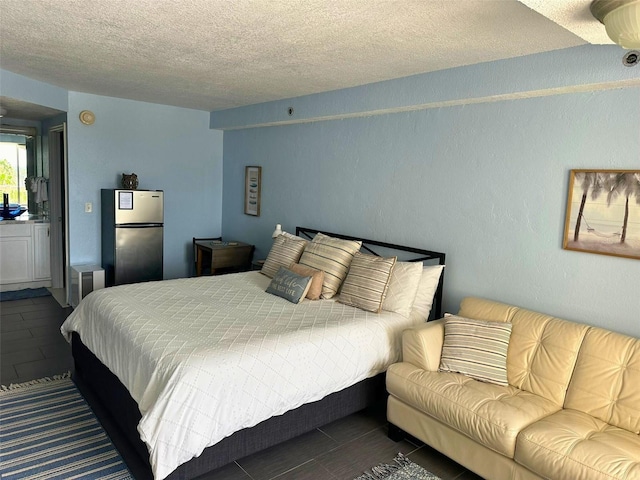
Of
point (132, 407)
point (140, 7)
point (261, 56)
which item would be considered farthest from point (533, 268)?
point (140, 7)

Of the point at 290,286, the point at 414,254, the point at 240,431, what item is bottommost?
the point at 240,431

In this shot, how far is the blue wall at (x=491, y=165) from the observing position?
2.63 m

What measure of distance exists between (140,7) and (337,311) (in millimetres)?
2276

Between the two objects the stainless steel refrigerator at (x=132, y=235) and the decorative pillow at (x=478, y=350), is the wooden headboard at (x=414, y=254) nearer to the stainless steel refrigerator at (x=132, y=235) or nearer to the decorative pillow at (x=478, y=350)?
the decorative pillow at (x=478, y=350)

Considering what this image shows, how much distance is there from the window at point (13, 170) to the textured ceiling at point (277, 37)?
2739 millimetres

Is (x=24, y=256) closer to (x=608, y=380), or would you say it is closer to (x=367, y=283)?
(x=367, y=283)

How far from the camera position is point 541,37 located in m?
2.49

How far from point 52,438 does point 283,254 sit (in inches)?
88.8

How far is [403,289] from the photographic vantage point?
11.0 ft

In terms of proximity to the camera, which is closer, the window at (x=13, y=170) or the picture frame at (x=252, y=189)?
the picture frame at (x=252, y=189)

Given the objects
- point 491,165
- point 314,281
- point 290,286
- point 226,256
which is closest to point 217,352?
point 290,286

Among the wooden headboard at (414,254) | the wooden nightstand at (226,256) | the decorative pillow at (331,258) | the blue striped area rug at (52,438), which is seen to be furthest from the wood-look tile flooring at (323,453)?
the wooden nightstand at (226,256)

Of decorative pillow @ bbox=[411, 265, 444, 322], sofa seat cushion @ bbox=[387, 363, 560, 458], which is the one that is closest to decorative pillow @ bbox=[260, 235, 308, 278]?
decorative pillow @ bbox=[411, 265, 444, 322]

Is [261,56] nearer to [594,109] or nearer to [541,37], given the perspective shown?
[541,37]
